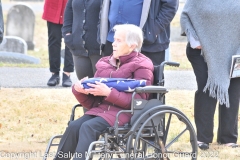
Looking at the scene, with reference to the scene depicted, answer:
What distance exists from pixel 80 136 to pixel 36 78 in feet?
20.0

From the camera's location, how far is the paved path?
33.8 ft

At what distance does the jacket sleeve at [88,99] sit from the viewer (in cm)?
533

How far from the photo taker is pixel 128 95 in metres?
5.22

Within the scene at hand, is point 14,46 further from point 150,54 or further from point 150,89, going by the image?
point 150,89

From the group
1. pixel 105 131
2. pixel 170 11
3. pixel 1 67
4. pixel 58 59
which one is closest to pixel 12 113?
pixel 58 59

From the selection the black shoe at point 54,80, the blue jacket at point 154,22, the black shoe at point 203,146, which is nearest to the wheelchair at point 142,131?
the blue jacket at point 154,22

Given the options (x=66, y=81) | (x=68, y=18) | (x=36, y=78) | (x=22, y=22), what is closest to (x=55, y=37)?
(x=66, y=81)

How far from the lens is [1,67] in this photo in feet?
40.3

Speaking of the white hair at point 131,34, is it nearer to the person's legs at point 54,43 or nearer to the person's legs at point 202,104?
the person's legs at point 202,104

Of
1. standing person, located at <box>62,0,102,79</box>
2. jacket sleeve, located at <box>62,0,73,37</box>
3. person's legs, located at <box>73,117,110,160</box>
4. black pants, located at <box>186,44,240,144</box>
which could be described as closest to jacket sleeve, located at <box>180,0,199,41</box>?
black pants, located at <box>186,44,240,144</box>

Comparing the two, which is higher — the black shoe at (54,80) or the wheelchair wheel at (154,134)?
the wheelchair wheel at (154,134)

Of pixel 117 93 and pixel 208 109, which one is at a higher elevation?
pixel 117 93

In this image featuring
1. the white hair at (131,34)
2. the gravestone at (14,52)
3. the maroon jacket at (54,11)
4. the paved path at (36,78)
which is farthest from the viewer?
the gravestone at (14,52)

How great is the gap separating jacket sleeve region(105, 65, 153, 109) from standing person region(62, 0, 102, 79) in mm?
1305
